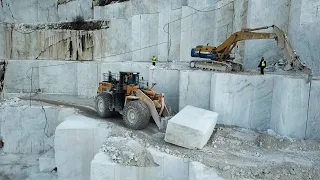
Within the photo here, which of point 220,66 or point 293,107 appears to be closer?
point 293,107

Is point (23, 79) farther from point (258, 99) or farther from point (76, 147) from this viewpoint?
point (258, 99)

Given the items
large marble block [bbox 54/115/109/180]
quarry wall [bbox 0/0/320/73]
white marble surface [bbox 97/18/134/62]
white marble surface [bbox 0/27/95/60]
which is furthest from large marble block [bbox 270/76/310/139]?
white marble surface [bbox 0/27/95/60]

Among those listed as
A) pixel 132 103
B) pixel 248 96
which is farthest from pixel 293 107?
pixel 132 103

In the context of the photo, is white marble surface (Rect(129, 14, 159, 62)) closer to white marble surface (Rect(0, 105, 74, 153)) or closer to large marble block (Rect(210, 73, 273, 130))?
white marble surface (Rect(0, 105, 74, 153))

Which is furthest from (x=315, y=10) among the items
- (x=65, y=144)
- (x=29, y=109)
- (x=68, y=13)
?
(x=68, y=13)

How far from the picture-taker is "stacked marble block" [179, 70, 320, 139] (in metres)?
8.91

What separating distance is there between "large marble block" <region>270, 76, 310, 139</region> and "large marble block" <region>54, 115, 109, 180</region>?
214 inches

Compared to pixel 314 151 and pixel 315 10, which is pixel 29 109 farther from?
pixel 315 10

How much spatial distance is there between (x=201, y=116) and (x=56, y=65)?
406 inches

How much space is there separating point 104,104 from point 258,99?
5.31 metres

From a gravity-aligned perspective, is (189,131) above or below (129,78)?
below

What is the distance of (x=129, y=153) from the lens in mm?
7926

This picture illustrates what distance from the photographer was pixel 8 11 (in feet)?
65.6

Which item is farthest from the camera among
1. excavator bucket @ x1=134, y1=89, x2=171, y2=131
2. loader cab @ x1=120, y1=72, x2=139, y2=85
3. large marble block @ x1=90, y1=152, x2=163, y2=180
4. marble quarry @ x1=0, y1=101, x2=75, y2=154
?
marble quarry @ x1=0, y1=101, x2=75, y2=154
